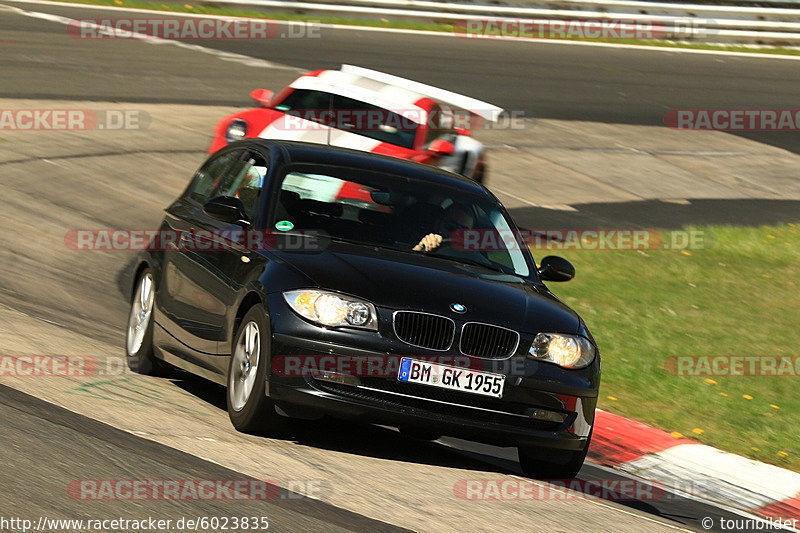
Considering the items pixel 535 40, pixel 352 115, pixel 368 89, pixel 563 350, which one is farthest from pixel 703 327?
pixel 535 40

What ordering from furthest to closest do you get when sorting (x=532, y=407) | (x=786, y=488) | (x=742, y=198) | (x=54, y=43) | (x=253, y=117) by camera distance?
(x=54, y=43) → (x=742, y=198) → (x=253, y=117) → (x=786, y=488) → (x=532, y=407)

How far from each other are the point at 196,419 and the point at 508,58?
2228 centimetres

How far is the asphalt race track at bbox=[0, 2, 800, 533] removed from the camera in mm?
6062

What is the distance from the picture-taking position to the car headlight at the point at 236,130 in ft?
50.4

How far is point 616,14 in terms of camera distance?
3206 centimetres

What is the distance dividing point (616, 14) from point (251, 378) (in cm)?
2636

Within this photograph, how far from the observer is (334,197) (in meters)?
8.03

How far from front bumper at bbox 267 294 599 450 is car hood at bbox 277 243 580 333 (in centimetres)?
22

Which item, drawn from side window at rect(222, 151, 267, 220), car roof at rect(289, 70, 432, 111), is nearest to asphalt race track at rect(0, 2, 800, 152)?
car roof at rect(289, 70, 432, 111)

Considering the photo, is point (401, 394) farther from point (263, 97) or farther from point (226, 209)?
point (263, 97)

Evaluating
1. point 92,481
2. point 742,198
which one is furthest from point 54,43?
point 92,481

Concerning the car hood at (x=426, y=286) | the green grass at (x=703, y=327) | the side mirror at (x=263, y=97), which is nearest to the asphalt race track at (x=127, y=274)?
the car hood at (x=426, y=286)

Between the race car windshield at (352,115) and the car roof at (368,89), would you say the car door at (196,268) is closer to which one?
the race car windshield at (352,115)

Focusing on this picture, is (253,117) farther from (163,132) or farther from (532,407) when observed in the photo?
(532,407)
